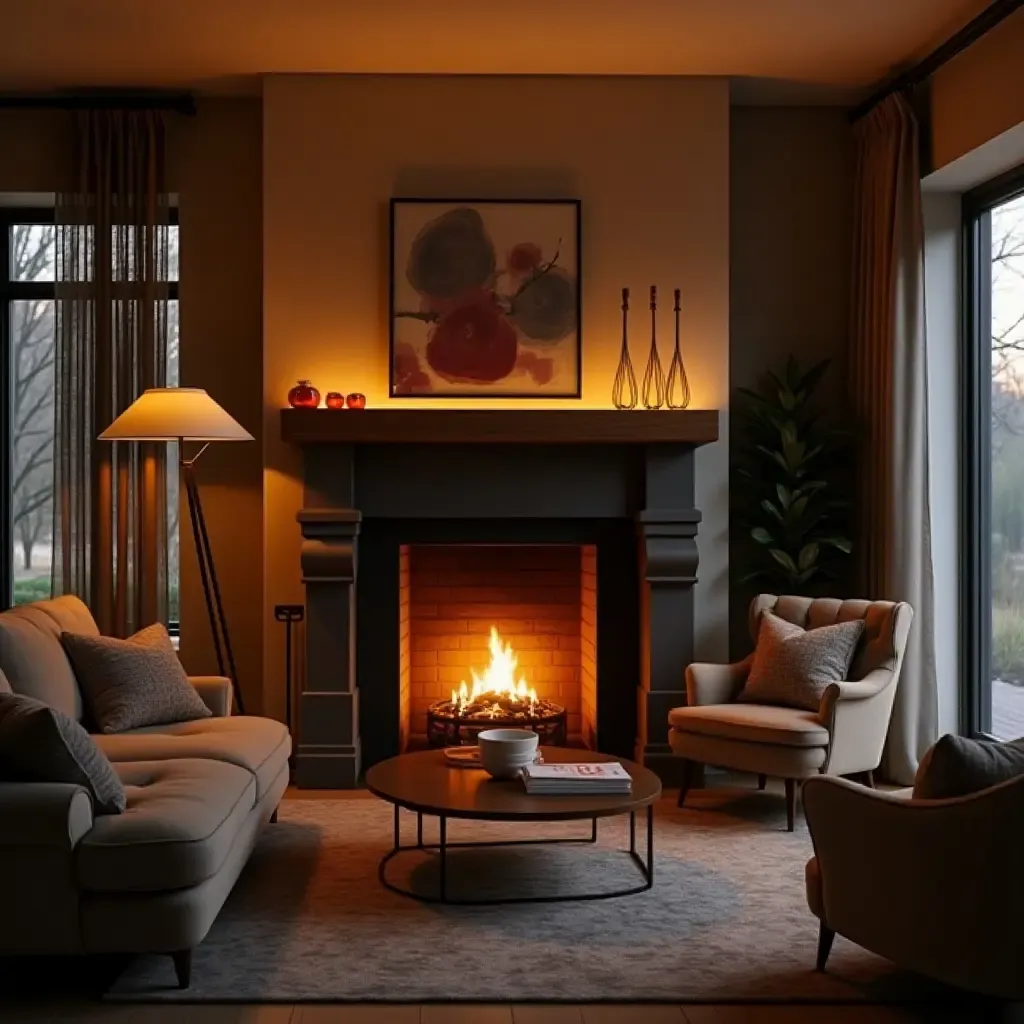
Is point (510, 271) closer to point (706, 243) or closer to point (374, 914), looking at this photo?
point (706, 243)

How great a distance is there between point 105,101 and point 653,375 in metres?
2.80

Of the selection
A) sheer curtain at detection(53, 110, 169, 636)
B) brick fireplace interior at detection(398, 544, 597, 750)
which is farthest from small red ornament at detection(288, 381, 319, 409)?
brick fireplace interior at detection(398, 544, 597, 750)

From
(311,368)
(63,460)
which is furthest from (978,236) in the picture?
(63,460)

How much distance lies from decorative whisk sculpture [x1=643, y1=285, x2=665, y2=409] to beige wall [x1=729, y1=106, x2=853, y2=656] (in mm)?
549

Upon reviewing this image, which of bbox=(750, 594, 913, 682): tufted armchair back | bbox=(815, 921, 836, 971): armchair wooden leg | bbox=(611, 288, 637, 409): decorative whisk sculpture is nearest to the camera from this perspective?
bbox=(815, 921, 836, 971): armchair wooden leg

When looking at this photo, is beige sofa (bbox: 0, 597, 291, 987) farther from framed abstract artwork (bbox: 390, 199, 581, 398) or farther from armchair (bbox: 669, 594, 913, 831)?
framed abstract artwork (bbox: 390, 199, 581, 398)

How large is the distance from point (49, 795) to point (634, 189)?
3776mm

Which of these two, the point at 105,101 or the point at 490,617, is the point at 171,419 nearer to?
the point at 105,101

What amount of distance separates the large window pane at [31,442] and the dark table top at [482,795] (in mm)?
2839

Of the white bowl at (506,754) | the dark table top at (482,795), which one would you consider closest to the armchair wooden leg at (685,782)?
the dark table top at (482,795)

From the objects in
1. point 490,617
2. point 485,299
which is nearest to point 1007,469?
point 485,299

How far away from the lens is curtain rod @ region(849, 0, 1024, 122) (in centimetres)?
483

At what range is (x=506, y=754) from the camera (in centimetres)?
415

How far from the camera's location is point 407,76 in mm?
5750
